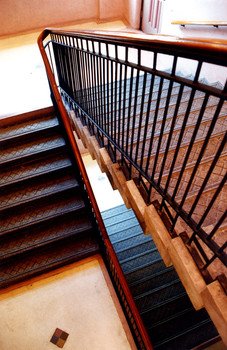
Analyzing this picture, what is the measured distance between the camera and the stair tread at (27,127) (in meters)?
3.16

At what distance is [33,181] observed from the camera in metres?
3.14

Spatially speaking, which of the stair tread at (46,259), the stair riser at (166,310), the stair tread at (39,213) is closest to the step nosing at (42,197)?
the stair tread at (39,213)

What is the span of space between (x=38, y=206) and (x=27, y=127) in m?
0.97

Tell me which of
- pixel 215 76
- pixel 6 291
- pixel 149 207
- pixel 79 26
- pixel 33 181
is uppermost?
pixel 79 26

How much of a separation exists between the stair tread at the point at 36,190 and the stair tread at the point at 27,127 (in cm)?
60

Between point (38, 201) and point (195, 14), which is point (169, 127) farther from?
point (195, 14)

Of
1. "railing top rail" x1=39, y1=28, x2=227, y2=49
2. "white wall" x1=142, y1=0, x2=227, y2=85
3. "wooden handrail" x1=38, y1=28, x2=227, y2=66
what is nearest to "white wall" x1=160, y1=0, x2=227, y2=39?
"white wall" x1=142, y1=0, x2=227, y2=85

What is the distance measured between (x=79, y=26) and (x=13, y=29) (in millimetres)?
1289

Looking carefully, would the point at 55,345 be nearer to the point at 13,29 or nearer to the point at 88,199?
the point at 88,199

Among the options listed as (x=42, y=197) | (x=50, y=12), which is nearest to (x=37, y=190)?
(x=42, y=197)

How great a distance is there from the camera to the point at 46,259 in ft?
9.97

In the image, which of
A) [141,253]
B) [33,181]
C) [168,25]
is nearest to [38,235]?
[33,181]

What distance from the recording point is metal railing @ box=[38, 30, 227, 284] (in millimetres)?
1104

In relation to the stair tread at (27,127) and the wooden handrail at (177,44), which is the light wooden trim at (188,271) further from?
the stair tread at (27,127)
